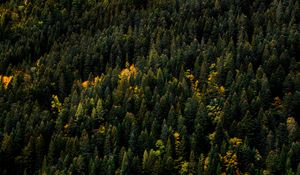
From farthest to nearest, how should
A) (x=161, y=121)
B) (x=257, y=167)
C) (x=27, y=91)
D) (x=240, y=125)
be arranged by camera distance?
(x=27, y=91) < (x=161, y=121) < (x=240, y=125) < (x=257, y=167)

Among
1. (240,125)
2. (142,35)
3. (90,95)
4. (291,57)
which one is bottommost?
(240,125)

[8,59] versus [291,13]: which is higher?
[291,13]

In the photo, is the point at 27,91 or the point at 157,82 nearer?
the point at 157,82

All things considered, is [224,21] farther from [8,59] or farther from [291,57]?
[8,59]

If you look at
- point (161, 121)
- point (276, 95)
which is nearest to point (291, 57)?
point (276, 95)

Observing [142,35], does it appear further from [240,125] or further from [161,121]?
[240,125]

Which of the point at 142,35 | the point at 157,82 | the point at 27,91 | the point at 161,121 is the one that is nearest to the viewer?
the point at 161,121
